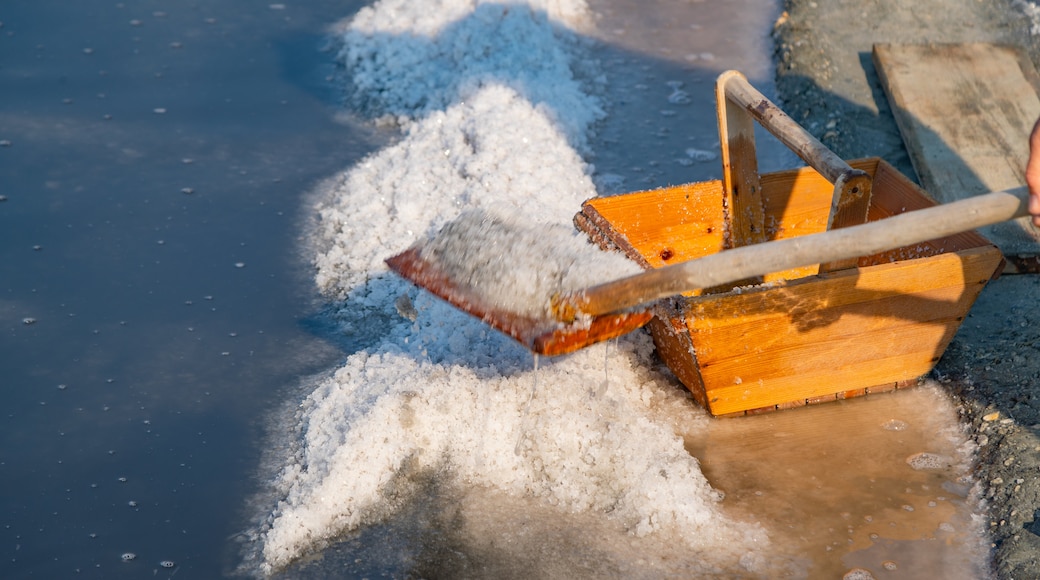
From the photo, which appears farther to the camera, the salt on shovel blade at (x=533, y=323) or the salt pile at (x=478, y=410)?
the salt pile at (x=478, y=410)

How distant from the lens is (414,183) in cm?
458

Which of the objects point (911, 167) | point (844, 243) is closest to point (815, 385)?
point (844, 243)

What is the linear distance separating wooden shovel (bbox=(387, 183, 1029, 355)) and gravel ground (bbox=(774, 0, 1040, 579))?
1.01m

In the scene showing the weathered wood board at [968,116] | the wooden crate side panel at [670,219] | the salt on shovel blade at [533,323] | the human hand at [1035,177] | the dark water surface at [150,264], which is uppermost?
the human hand at [1035,177]

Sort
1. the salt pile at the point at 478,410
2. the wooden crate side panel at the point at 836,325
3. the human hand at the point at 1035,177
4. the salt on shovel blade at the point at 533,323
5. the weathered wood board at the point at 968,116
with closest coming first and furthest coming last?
1. the human hand at the point at 1035,177
2. the salt on shovel blade at the point at 533,323
3. the salt pile at the point at 478,410
4. the wooden crate side panel at the point at 836,325
5. the weathered wood board at the point at 968,116

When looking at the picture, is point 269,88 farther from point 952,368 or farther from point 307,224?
point 952,368

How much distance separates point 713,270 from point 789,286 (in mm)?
654

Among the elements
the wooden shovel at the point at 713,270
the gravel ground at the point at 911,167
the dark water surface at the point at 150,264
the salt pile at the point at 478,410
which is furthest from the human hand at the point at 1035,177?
the dark water surface at the point at 150,264

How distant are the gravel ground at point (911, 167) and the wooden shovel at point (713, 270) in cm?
101

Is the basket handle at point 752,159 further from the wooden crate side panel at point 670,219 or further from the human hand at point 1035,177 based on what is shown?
the human hand at point 1035,177

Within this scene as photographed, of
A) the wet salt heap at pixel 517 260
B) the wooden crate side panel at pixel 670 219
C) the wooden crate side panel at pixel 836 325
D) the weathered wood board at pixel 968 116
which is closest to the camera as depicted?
the wet salt heap at pixel 517 260

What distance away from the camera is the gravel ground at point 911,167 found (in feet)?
9.96

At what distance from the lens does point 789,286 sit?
308 centimetres

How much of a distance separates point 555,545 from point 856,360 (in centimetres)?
128
